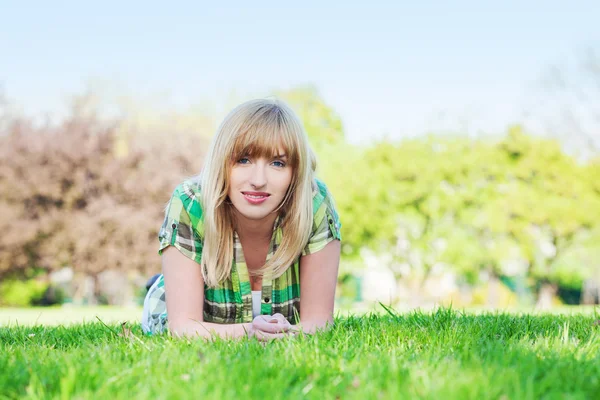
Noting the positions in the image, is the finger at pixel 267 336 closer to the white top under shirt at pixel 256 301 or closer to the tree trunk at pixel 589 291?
the white top under shirt at pixel 256 301

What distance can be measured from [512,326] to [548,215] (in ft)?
71.9

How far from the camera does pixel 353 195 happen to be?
24906 mm

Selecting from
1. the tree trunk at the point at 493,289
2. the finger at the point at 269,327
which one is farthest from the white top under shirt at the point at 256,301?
the tree trunk at the point at 493,289

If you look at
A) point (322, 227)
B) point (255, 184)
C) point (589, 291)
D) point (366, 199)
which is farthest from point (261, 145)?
point (589, 291)

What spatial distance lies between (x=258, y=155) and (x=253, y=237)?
0.64 meters

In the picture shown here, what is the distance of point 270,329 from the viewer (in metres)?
A: 3.11

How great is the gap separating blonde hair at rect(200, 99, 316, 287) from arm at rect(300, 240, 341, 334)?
117mm

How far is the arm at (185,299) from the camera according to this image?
10.7ft

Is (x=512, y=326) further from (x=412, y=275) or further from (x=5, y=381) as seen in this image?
(x=412, y=275)

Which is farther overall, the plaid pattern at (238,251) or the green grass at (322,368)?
the plaid pattern at (238,251)

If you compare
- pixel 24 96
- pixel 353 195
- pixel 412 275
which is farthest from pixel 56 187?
pixel 412 275

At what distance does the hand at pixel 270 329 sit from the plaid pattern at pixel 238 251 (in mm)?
417

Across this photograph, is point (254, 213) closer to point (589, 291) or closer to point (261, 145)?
point (261, 145)

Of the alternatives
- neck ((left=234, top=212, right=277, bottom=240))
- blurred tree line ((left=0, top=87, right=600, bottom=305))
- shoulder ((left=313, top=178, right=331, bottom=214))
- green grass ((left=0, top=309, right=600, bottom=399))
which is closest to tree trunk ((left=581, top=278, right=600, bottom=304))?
blurred tree line ((left=0, top=87, right=600, bottom=305))
